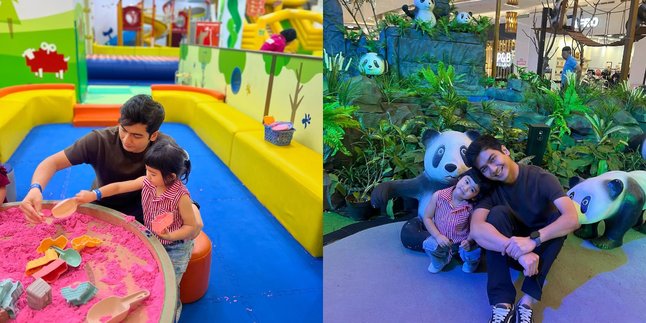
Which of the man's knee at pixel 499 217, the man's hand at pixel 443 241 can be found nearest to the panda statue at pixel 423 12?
the man's knee at pixel 499 217

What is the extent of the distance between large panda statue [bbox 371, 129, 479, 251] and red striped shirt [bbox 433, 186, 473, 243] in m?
0.03

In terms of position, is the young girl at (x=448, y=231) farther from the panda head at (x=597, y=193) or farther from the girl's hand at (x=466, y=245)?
the panda head at (x=597, y=193)

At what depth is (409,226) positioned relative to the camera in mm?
1439

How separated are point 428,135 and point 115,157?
88 centimetres

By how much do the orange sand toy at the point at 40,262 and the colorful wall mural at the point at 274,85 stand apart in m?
0.95

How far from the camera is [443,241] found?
4.52ft

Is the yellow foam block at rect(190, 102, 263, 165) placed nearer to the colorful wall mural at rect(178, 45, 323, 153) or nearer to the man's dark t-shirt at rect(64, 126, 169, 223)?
the colorful wall mural at rect(178, 45, 323, 153)

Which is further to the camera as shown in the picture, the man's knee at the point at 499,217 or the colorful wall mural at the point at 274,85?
the colorful wall mural at the point at 274,85

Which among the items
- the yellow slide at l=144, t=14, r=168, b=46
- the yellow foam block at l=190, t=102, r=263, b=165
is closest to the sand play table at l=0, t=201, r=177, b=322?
the yellow foam block at l=190, t=102, r=263, b=165

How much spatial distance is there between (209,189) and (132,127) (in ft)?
2.37

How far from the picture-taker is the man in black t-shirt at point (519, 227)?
1203 millimetres

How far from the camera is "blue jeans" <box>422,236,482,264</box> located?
138 centimetres

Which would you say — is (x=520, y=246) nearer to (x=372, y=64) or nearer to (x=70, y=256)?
(x=372, y=64)

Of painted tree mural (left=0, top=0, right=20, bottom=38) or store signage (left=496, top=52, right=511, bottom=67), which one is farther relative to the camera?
painted tree mural (left=0, top=0, right=20, bottom=38)
